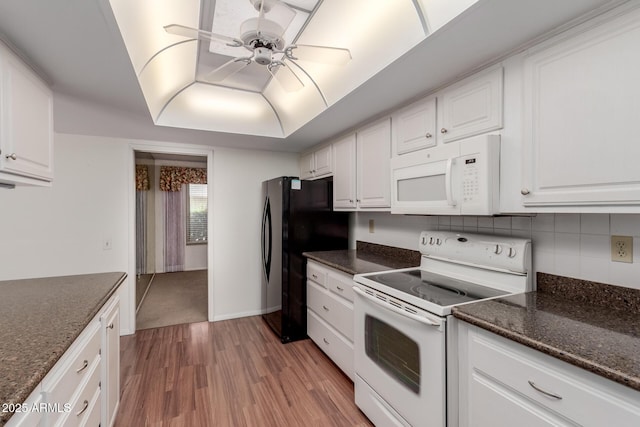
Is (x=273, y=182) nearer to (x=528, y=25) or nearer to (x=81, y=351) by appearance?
(x=81, y=351)

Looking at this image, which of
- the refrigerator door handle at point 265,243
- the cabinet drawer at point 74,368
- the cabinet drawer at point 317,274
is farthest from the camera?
the refrigerator door handle at point 265,243

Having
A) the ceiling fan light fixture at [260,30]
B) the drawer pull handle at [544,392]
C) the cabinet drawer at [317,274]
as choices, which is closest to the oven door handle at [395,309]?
the drawer pull handle at [544,392]

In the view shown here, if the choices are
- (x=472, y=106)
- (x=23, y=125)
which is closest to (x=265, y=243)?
(x=23, y=125)

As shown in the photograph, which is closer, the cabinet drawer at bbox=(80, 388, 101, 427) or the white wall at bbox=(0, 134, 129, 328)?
the cabinet drawer at bbox=(80, 388, 101, 427)

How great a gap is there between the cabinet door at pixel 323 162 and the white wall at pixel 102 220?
79 cm

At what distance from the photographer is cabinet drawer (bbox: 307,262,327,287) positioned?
258cm

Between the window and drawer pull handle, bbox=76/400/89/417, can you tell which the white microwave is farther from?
the window

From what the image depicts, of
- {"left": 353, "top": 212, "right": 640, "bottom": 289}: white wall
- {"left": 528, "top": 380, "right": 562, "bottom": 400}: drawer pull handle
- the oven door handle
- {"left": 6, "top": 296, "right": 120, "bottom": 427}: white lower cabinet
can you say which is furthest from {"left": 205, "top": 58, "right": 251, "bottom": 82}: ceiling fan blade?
{"left": 528, "top": 380, "right": 562, "bottom": 400}: drawer pull handle

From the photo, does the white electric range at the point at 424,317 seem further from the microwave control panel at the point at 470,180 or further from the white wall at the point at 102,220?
the white wall at the point at 102,220

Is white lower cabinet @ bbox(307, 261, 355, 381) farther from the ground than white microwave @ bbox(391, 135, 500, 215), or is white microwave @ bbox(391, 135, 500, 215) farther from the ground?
white microwave @ bbox(391, 135, 500, 215)

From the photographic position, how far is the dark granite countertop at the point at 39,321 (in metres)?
0.78

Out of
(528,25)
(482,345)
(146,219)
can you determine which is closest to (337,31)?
(528,25)

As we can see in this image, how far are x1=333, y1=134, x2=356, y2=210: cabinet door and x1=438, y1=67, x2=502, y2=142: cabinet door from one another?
1025 millimetres

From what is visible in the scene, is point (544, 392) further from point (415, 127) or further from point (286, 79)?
point (286, 79)
